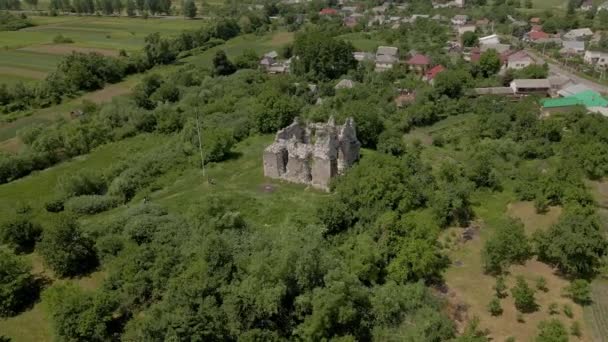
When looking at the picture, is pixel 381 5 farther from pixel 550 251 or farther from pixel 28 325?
pixel 28 325

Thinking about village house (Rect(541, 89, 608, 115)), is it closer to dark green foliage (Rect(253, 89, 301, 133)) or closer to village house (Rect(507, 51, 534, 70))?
village house (Rect(507, 51, 534, 70))

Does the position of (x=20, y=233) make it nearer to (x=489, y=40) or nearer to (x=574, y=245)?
(x=574, y=245)

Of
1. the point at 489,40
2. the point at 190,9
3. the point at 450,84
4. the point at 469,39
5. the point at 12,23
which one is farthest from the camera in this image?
the point at 190,9

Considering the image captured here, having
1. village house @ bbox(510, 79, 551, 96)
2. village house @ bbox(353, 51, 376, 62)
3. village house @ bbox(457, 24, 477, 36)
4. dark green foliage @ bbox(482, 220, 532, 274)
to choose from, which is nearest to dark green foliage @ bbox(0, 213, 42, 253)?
dark green foliage @ bbox(482, 220, 532, 274)

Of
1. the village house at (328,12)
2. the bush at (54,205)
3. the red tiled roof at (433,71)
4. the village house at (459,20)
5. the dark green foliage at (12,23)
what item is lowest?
the bush at (54,205)

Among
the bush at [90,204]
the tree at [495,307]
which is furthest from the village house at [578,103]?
the bush at [90,204]

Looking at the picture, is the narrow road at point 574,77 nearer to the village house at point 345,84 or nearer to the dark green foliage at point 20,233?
the village house at point 345,84

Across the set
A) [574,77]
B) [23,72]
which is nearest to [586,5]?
[574,77]
